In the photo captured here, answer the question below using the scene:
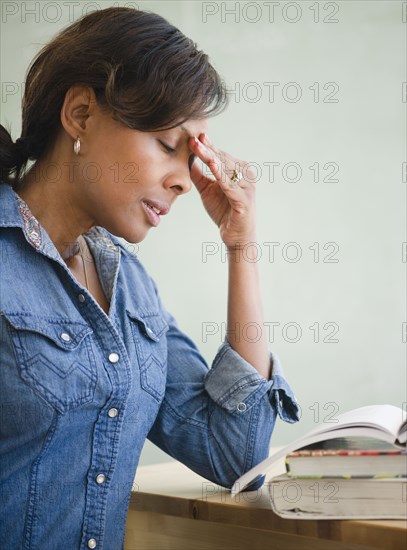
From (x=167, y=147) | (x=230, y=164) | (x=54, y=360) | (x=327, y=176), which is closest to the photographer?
(x=54, y=360)

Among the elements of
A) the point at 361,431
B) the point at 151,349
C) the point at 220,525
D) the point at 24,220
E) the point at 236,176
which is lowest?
the point at 220,525

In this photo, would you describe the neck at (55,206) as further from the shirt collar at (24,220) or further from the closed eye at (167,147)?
the closed eye at (167,147)

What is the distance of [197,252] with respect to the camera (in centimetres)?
271

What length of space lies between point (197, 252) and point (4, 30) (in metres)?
0.99

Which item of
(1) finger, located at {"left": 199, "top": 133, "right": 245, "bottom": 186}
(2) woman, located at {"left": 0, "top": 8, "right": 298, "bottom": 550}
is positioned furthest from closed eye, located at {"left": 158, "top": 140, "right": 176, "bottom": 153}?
(1) finger, located at {"left": 199, "top": 133, "right": 245, "bottom": 186}

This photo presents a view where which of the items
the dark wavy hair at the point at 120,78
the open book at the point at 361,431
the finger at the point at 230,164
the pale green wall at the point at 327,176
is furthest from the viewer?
the pale green wall at the point at 327,176

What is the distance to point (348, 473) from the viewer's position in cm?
84

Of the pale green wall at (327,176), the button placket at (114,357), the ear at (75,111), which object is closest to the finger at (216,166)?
the ear at (75,111)

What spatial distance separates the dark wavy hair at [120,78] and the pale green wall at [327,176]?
159cm

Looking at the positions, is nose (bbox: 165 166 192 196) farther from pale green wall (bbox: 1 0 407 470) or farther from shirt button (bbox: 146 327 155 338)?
pale green wall (bbox: 1 0 407 470)

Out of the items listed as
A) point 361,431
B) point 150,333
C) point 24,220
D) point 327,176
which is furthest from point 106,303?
point 327,176

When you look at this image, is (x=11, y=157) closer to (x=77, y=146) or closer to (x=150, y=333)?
(x=77, y=146)

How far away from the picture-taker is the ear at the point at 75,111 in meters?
1.13

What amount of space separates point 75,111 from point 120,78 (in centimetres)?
9
